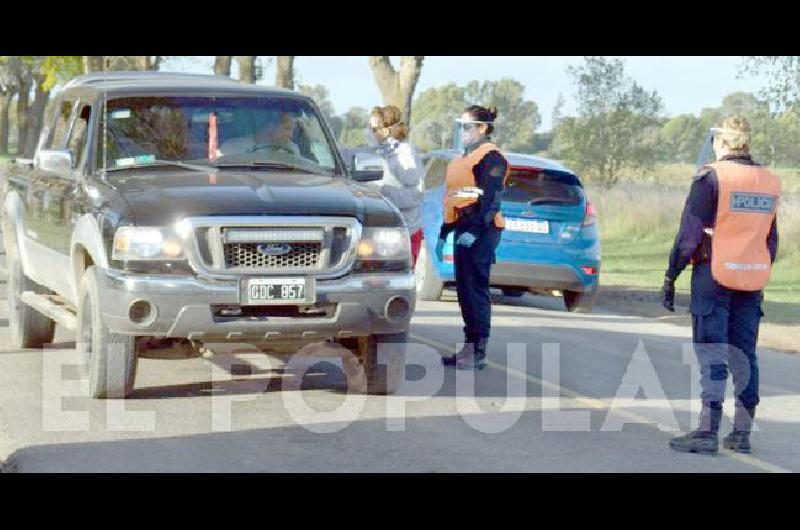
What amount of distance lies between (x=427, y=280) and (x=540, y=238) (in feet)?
4.67

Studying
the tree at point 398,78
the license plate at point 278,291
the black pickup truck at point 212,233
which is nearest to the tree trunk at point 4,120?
the tree at point 398,78

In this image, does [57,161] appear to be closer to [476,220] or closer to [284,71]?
[476,220]

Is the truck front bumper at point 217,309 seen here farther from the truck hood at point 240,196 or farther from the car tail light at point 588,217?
the car tail light at point 588,217

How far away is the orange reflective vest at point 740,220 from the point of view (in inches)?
344

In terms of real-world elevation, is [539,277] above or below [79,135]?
below

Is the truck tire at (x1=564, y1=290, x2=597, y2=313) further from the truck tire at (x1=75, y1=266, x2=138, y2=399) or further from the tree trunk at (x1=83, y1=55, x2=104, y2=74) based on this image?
the tree trunk at (x1=83, y1=55, x2=104, y2=74)

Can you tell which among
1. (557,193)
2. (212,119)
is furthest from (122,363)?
(557,193)

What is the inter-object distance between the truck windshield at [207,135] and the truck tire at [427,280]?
20.4 feet

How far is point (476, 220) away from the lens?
12062mm

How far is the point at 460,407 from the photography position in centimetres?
1001

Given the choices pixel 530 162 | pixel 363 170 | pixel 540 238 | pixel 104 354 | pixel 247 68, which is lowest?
pixel 104 354

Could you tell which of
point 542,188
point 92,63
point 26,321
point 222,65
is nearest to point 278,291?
point 26,321

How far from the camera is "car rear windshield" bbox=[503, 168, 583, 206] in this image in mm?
16812

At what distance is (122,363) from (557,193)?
826 centimetres
